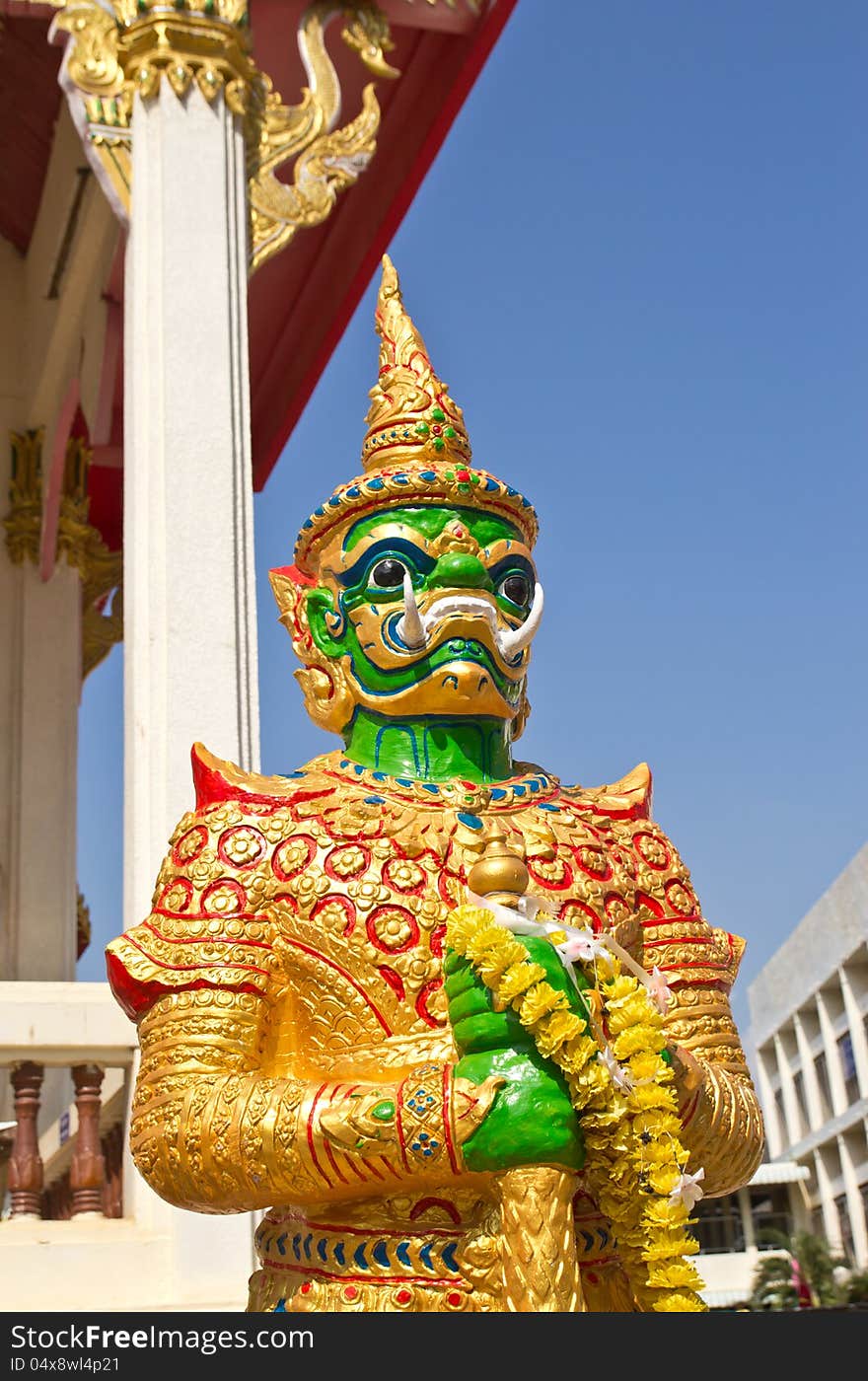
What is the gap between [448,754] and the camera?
3.40 m

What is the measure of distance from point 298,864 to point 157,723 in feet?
6.51

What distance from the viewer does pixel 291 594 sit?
11.8 feet

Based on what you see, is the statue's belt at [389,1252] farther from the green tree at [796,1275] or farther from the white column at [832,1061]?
the white column at [832,1061]

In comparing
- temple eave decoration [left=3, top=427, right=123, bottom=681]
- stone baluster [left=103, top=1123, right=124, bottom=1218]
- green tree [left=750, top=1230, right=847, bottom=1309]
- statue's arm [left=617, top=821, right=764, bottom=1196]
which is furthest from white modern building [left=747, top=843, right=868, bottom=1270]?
statue's arm [left=617, top=821, right=764, bottom=1196]

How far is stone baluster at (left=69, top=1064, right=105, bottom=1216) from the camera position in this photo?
5078mm

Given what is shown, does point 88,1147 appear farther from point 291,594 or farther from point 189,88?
point 189,88

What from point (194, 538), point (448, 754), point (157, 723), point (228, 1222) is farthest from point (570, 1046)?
point (194, 538)

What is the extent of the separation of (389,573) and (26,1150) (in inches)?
99.2

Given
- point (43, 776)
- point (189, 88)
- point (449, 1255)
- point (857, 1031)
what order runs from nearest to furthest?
point (449, 1255) → point (189, 88) → point (43, 776) → point (857, 1031)

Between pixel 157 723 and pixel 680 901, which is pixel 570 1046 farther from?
pixel 157 723

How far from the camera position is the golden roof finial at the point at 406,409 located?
356 centimetres

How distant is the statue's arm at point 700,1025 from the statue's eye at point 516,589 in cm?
50

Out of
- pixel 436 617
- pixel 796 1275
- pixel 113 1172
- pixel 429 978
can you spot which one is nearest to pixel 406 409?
pixel 436 617
